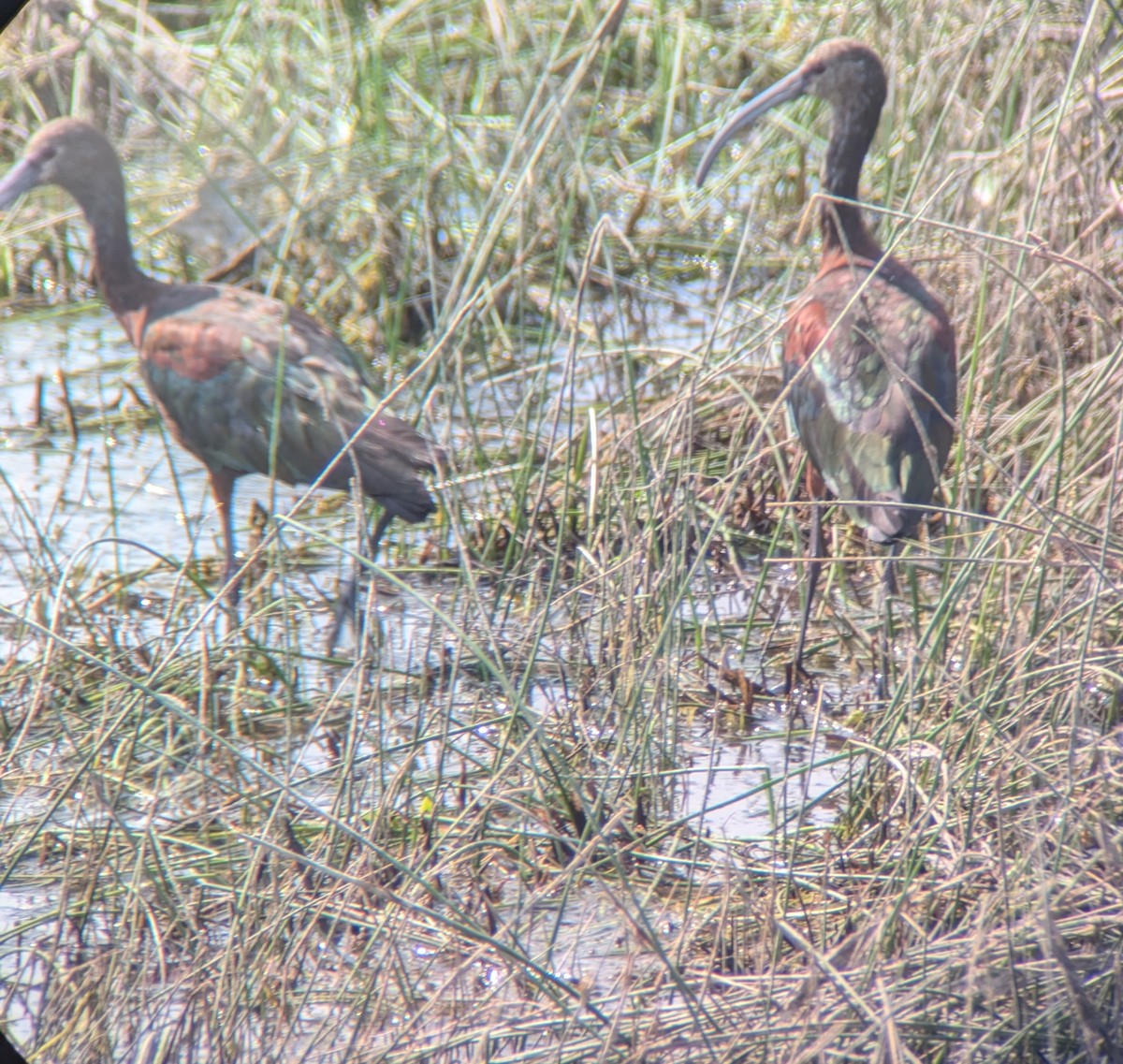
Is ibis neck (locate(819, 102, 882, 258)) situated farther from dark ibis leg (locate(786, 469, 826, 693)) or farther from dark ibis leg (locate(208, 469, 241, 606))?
dark ibis leg (locate(208, 469, 241, 606))

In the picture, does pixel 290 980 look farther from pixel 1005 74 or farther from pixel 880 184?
pixel 880 184

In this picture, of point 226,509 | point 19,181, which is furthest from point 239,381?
point 19,181

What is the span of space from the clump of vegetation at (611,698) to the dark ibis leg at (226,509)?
0.11 meters

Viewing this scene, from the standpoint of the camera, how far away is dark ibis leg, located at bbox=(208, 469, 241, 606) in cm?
391

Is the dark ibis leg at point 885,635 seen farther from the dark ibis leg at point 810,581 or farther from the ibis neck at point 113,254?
the ibis neck at point 113,254

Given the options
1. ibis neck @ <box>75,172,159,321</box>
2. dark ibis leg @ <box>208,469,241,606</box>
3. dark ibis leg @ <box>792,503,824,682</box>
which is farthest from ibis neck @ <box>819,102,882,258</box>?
ibis neck @ <box>75,172,159,321</box>

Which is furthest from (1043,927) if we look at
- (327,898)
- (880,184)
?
(880,184)

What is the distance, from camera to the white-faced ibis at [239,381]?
12.0 feet

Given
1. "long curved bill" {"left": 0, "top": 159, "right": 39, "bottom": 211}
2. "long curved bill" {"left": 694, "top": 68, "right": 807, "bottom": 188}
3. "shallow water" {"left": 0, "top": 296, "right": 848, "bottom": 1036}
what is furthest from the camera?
"long curved bill" {"left": 0, "top": 159, "right": 39, "bottom": 211}

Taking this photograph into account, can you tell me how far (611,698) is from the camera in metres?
2.79

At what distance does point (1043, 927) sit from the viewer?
1878 mm

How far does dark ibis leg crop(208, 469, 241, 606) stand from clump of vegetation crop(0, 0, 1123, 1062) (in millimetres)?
114

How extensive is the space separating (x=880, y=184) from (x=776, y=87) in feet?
4.12

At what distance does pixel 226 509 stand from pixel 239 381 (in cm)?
33
